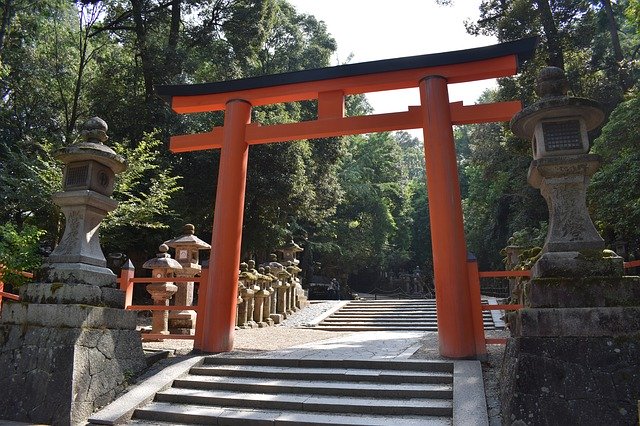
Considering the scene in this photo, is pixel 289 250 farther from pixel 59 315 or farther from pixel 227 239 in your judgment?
pixel 59 315

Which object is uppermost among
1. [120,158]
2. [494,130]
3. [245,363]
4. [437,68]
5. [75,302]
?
[494,130]

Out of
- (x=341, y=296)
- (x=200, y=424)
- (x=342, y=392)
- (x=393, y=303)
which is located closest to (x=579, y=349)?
(x=342, y=392)

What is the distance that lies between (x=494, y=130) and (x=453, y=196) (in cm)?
1661

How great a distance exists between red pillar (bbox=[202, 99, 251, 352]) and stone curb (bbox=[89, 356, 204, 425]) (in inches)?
26.0

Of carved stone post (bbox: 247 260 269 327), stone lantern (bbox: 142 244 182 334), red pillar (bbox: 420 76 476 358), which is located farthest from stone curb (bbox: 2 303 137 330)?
carved stone post (bbox: 247 260 269 327)

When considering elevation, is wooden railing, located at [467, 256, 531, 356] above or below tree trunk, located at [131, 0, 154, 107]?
below

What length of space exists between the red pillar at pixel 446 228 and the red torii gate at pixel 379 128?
1cm

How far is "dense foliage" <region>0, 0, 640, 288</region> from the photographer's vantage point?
1128 cm

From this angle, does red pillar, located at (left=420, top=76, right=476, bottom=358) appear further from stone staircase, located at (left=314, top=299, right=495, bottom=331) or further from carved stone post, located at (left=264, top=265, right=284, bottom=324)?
carved stone post, located at (left=264, top=265, right=284, bottom=324)

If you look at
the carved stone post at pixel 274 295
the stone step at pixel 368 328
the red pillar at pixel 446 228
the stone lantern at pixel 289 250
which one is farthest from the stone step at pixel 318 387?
the stone lantern at pixel 289 250

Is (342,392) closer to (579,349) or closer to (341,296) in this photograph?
(579,349)

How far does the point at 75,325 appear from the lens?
180 inches

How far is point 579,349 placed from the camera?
141 inches

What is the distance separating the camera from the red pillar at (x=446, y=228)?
213 inches
